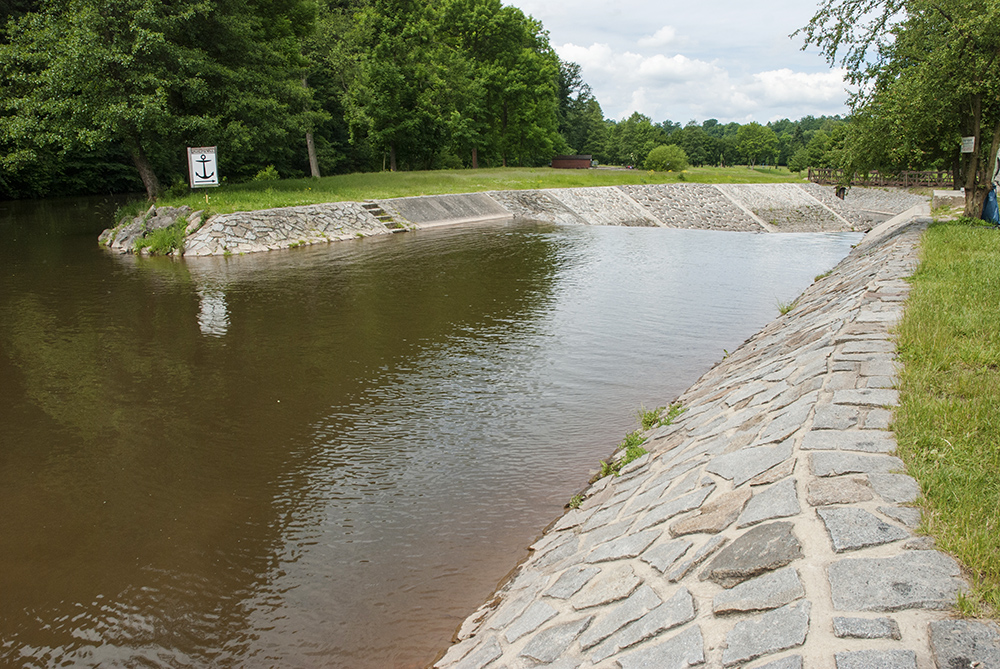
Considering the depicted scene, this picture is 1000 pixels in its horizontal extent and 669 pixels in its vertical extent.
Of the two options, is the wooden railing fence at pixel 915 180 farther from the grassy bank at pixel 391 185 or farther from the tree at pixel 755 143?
the tree at pixel 755 143

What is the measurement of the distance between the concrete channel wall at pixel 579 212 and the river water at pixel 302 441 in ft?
18.8

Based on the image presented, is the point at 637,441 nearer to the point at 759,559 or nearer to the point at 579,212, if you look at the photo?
the point at 759,559

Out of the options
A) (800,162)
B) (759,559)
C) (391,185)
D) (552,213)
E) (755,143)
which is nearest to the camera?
(759,559)

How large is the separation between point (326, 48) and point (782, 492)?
4671 cm

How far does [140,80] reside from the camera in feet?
70.3

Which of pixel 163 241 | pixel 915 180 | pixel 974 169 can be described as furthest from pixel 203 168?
pixel 915 180

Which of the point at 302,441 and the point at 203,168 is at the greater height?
the point at 203,168

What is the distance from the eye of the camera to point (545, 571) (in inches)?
183

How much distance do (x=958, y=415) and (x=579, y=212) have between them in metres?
28.5

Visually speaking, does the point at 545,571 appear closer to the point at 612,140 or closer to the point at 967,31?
the point at 967,31

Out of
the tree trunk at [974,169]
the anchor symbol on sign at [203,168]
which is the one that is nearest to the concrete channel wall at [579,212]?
the anchor symbol on sign at [203,168]

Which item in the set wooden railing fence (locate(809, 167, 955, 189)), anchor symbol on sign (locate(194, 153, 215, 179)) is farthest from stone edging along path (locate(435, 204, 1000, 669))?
wooden railing fence (locate(809, 167, 955, 189))

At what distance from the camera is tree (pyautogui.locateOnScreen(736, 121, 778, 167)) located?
108m

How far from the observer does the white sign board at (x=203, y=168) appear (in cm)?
2312
